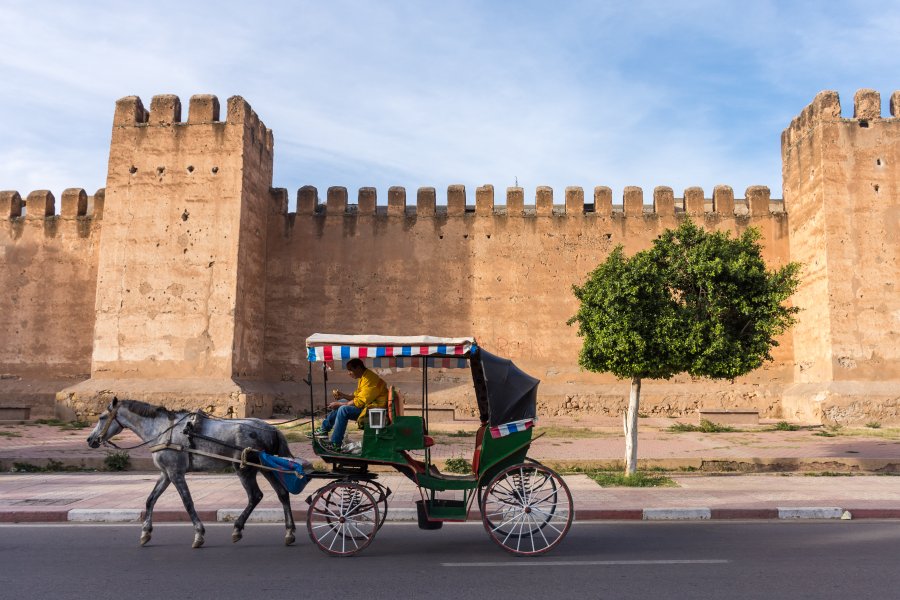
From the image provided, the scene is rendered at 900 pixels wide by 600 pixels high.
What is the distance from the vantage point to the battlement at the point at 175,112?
1922 centimetres

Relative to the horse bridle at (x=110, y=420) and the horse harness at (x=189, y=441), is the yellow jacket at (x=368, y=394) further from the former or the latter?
the horse bridle at (x=110, y=420)

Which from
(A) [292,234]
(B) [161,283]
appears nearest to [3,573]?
(B) [161,283]

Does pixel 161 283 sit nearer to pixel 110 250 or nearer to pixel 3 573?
pixel 110 250

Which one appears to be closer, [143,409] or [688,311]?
[143,409]

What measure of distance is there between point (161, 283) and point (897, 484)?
54.4 feet

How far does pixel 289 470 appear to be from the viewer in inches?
252

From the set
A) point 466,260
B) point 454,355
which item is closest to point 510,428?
point 454,355

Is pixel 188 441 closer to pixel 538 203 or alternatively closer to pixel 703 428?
pixel 703 428

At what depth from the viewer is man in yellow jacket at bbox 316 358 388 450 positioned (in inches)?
252

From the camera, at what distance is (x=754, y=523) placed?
7566 mm

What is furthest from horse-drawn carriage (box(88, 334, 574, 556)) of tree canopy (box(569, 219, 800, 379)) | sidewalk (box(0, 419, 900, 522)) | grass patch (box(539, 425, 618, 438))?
grass patch (box(539, 425, 618, 438))

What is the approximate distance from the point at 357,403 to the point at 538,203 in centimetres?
1591

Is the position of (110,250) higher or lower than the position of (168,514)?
higher

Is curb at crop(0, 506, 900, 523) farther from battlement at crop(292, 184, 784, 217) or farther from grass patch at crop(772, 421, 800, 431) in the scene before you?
battlement at crop(292, 184, 784, 217)
